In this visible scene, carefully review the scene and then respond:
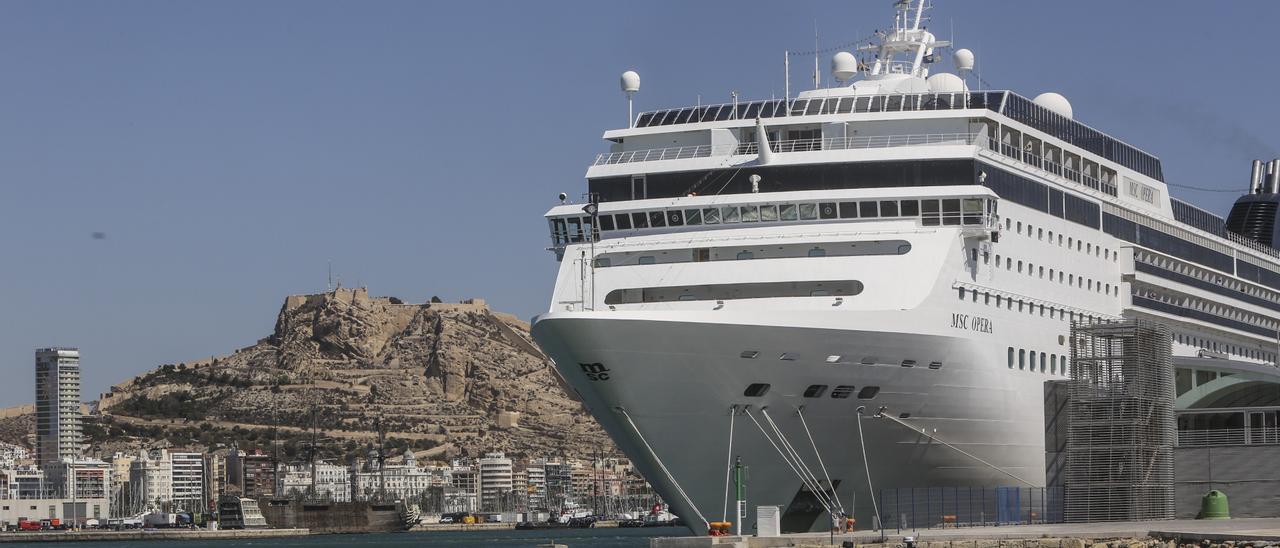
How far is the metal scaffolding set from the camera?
149 feet

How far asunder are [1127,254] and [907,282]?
491 inches

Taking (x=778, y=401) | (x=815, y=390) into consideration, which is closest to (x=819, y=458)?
(x=815, y=390)

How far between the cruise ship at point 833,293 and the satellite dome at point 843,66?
0.49m

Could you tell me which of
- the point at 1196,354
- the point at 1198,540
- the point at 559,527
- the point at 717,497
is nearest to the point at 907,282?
the point at 717,497

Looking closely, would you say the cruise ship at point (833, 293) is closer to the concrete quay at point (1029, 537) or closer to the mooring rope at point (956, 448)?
the mooring rope at point (956, 448)

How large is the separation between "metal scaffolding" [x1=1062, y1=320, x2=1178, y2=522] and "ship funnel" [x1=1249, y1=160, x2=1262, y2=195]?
24968mm

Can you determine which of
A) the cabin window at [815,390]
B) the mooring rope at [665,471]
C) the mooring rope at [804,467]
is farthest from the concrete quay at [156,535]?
the cabin window at [815,390]

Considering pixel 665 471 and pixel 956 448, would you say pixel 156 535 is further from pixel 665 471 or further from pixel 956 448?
pixel 956 448

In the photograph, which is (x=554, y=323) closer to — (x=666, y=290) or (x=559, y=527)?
(x=666, y=290)

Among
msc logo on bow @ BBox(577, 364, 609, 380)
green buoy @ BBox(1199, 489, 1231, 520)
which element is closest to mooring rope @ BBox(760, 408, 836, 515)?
msc logo on bow @ BBox(577, 364, 609, 380)

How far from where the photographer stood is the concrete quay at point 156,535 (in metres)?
154

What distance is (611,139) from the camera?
4803cm

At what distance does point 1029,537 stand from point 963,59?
18964 millimetres

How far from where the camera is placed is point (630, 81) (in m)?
49.0
